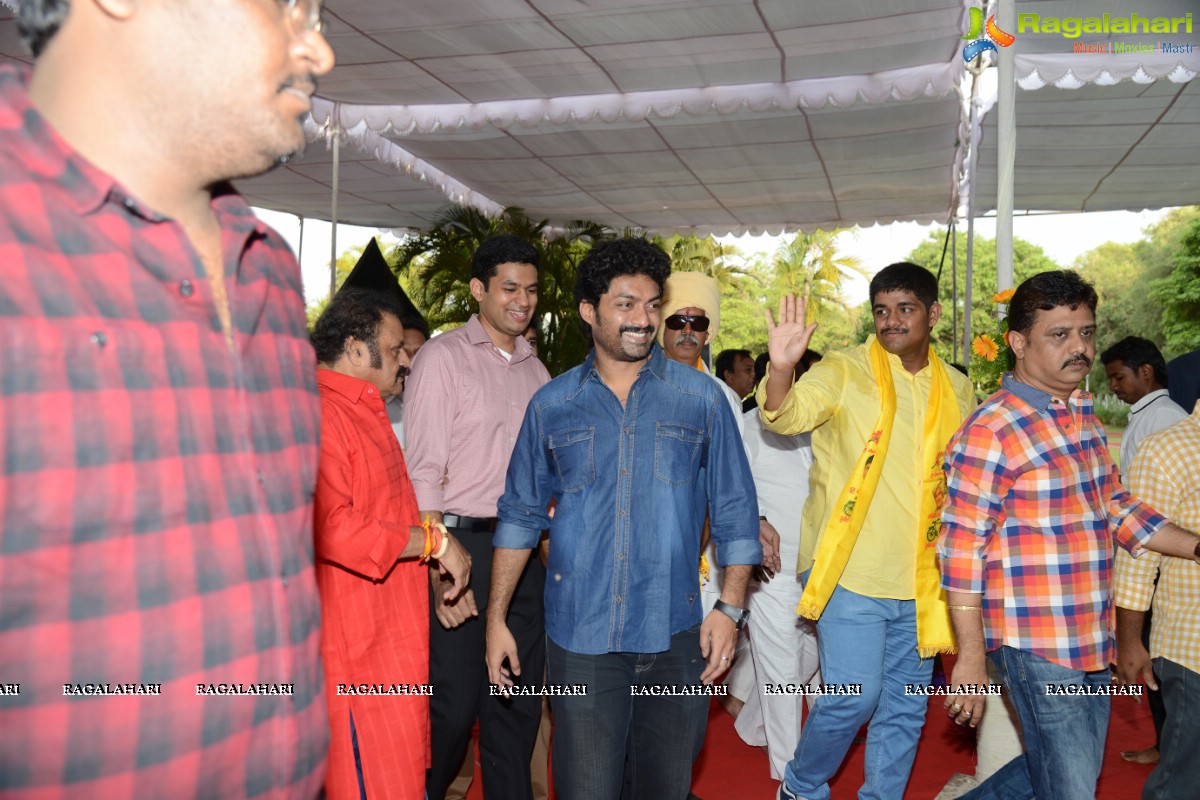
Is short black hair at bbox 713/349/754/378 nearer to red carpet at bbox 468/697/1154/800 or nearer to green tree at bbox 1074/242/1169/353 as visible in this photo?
red carpet at bbox 468/697/1154/800

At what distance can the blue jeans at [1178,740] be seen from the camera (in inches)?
126

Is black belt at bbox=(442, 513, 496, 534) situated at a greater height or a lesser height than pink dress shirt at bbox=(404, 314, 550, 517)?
lesser

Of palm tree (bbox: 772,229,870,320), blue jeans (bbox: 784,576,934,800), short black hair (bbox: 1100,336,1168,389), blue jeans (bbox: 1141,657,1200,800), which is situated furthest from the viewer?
palm tree (bbox: 772,229,870,320)

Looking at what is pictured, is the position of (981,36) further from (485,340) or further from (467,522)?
(467,522)

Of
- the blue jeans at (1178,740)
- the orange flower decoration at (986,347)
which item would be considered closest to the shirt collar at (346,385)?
the orange flower decoration at (986,347)

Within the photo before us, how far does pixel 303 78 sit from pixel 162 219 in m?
0.33

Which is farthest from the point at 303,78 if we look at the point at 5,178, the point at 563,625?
the point at 563,625

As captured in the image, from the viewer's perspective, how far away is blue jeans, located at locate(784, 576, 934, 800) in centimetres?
385

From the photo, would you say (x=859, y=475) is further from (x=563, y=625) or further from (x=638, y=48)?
(x=638, y=48)

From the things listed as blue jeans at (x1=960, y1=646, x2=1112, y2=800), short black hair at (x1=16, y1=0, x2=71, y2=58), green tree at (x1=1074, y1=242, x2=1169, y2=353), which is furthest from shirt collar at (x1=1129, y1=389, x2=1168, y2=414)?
green tree at (x1=1074, y1=242, x2=1169, y2=353)

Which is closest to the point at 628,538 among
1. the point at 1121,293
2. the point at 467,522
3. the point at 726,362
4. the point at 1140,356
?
the point at 467,522

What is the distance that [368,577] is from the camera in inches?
123

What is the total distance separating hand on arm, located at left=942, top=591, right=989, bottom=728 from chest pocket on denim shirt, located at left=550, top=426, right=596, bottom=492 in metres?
1.27

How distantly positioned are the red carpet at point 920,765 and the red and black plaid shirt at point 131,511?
3228 mm
